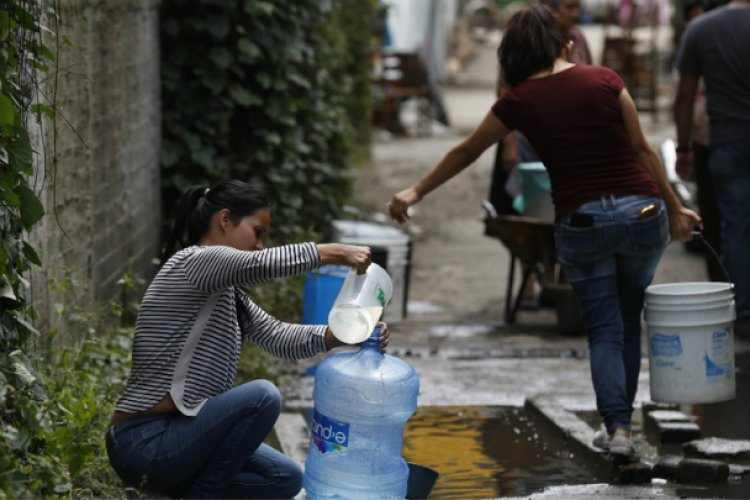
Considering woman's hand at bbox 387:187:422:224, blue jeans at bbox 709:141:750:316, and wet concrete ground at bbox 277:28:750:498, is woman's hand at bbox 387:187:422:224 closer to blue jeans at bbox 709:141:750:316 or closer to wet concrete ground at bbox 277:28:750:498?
wet concrete ground at bbox 277:28:750:498

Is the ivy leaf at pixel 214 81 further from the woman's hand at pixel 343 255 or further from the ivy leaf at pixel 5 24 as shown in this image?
the woman's hand at pixel 343 255

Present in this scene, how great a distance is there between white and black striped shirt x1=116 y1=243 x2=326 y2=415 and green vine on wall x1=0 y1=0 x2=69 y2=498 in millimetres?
376

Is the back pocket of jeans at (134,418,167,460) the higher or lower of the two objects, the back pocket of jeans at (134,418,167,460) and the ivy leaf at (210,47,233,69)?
the lower

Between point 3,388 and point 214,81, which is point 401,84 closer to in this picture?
point 214,81

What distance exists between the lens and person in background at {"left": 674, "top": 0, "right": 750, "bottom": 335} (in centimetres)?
843

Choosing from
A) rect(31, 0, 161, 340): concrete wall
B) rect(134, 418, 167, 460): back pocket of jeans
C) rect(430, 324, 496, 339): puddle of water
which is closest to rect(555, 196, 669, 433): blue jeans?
rect(134, 418, 167, 460): back pocket of jeans

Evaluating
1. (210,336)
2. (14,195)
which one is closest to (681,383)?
(210,336)

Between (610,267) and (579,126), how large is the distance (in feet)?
2.07

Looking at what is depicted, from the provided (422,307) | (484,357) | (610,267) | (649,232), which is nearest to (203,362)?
(610,267)

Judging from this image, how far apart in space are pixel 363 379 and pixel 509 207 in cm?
536

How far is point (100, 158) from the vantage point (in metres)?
7.82

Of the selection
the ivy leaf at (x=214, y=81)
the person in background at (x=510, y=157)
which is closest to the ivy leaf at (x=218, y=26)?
the ivy leaf at (x=214, y=81)

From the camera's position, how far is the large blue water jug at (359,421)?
16.6 ft

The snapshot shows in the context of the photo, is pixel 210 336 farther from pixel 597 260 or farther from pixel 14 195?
pixel 597 260
